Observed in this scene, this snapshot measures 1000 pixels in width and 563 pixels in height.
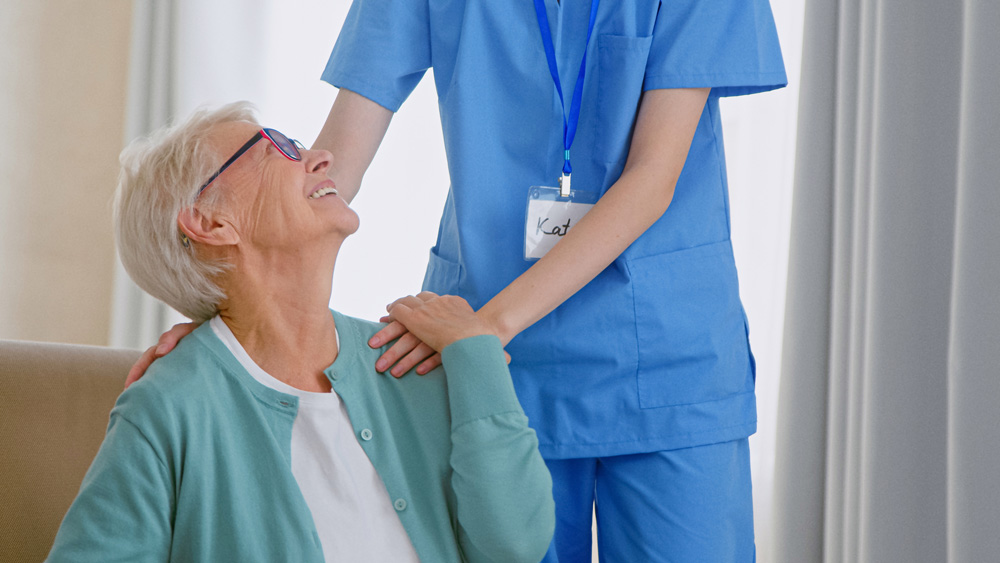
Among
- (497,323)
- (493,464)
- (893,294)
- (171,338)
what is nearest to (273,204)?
(171,338)

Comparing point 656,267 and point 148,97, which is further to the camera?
point 148,97

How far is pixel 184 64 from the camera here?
2812 mm

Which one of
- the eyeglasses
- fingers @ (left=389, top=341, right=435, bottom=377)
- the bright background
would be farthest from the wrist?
the bright background

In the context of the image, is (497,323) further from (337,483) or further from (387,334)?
(337,483)

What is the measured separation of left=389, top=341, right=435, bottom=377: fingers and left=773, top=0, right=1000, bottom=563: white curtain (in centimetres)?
107

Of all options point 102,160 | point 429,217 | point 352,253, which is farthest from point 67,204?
point 429,217

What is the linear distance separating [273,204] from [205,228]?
97 mm

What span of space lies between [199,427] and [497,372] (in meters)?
0.38

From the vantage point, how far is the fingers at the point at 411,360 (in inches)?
44.5

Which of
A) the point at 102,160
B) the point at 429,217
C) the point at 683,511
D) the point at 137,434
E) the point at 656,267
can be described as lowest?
the point at 683,511

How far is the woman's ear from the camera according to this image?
3.45 feet

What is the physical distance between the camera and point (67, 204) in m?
2.79

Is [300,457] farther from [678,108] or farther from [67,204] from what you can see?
[67,204]

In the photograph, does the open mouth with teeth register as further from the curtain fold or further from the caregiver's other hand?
the curtain fold
